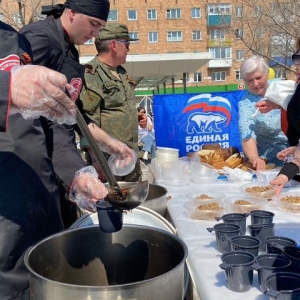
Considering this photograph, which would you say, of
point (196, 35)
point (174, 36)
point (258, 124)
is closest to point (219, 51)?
point (196, 35)

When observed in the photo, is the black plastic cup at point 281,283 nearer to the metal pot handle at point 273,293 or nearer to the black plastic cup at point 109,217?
the metal pot handle at point 273,293

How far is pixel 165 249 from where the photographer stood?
3.86ft

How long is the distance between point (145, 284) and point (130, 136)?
249 cm

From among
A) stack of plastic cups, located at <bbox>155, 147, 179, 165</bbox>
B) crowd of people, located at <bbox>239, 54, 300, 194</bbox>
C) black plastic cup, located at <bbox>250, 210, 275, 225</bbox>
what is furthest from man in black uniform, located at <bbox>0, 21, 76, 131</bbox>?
stack of plastic cups, located at <bbox>155, 147, 179, 165</bbox>

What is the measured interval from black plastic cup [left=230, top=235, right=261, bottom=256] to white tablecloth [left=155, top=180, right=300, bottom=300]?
72mm

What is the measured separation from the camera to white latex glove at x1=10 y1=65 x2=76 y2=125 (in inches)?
33.2

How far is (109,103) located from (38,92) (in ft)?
7.77

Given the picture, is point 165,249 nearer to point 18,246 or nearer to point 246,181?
point 18,246

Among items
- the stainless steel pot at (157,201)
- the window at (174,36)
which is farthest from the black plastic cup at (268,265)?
the window at (174,36)

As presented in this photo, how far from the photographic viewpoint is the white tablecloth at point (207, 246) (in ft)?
3.72

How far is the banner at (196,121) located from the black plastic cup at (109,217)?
3474 millimetres

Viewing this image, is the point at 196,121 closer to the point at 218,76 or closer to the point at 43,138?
the point at 43,138

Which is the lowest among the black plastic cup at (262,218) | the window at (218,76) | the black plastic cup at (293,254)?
the window at (218,76)

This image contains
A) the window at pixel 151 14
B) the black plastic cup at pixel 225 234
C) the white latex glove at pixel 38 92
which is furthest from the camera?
the window at pixel 151 14
